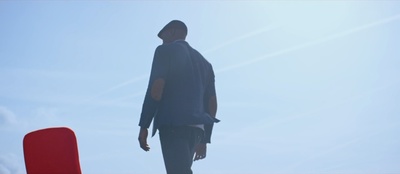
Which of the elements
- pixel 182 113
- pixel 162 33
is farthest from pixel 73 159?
pixel 162 33

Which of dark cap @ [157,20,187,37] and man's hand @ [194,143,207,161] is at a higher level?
dark cap @ [157,20,187,37]

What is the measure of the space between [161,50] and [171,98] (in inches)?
20.6

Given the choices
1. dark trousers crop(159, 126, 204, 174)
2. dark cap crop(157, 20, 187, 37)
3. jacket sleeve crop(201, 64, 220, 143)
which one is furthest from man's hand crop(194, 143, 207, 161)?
dark cap crop(157, 20, 187, 37)

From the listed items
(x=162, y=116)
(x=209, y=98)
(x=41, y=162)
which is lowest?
(x=41, y=162)

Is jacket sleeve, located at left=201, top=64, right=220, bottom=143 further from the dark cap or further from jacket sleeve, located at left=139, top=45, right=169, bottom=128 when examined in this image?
jacket sleeve, located at left=139, top=45, right=169, bottom=128

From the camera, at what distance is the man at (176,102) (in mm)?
6832

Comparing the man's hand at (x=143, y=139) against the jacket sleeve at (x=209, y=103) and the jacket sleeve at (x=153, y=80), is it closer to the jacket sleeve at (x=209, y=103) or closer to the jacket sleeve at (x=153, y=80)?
the jacket sleeve at (x=153, y=80)

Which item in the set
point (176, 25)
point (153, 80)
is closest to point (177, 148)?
point (153, 80)

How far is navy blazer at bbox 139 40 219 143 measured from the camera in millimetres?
6949

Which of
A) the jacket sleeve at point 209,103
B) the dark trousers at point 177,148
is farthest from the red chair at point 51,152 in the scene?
the jacket sleeve at point 209,103

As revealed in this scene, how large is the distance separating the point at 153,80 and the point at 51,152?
4.10 feet

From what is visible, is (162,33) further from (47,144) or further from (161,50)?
(47,144)

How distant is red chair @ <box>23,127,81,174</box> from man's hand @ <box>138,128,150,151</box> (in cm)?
64

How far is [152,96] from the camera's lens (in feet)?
22.8
